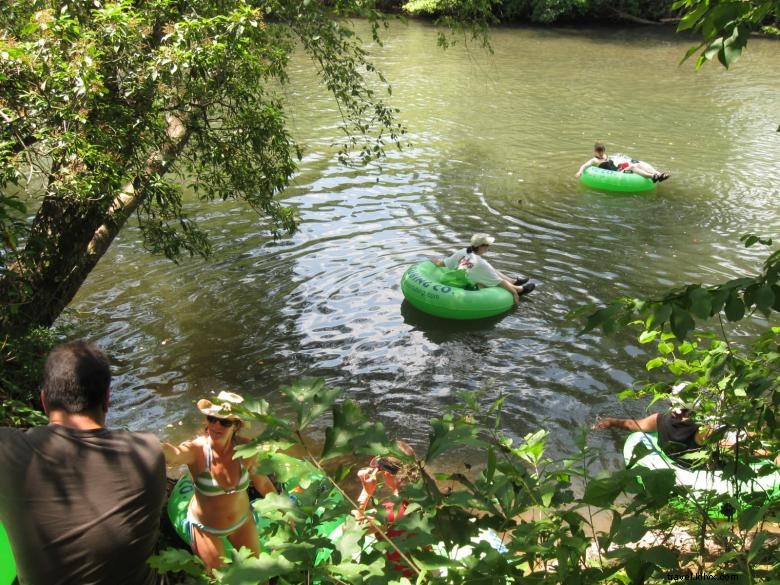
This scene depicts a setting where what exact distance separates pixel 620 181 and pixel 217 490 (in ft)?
32.9

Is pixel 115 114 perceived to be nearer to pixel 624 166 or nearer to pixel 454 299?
pixel 454 299

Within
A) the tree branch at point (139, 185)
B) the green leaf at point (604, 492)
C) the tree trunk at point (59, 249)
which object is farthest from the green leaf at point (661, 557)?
the tree branch at point (139, 185)

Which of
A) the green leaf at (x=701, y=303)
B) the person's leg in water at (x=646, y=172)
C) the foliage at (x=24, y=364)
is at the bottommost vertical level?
the person's leg in water at (x=646, y=172)

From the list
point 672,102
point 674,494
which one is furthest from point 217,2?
point 672,102

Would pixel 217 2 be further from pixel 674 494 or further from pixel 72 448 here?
pixel 674 494

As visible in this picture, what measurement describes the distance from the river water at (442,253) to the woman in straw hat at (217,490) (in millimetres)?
2671

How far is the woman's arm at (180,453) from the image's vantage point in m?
3.44

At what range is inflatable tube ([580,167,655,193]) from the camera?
39.3ft

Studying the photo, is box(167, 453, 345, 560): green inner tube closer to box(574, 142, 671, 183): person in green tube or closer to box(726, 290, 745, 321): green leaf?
box(726, 290, 745, 321): green leaf

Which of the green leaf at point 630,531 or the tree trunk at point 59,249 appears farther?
the tree trunk at point 59,249

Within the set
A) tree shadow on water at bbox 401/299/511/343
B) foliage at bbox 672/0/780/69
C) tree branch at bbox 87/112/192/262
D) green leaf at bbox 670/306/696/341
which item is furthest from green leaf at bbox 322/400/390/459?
tree shadow on water at bbox 401/299/511/343

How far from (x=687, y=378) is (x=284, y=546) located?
665 centimetres

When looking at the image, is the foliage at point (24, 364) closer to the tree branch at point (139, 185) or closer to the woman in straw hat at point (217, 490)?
the tree branch at point (139, 185)

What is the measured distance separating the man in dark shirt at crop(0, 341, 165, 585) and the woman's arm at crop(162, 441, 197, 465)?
101cm
